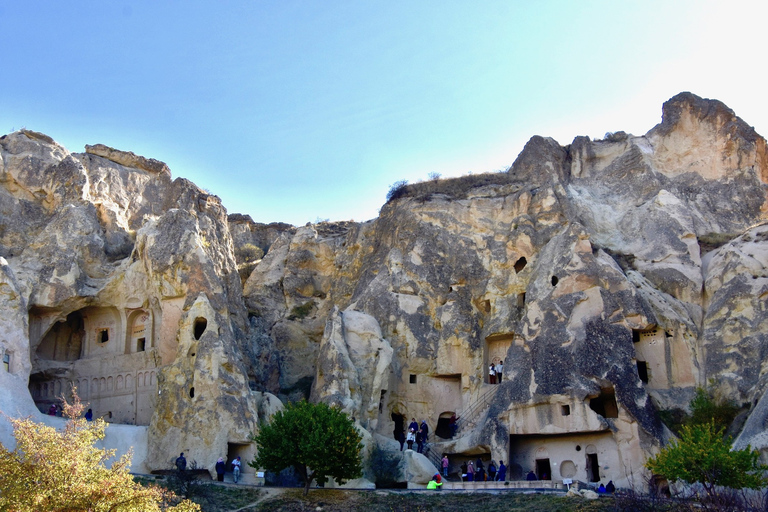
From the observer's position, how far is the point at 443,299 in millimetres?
37250

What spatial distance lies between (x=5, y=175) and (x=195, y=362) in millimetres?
14596

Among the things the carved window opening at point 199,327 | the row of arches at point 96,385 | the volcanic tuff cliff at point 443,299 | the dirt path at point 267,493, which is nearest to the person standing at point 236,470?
the volcanic tuff cliff at point 443,299

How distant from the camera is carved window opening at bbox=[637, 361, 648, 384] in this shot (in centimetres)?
3203

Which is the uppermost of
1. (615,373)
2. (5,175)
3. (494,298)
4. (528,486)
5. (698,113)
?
(698,113)

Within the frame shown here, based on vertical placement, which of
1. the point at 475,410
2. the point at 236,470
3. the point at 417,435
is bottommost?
the point at 236,470

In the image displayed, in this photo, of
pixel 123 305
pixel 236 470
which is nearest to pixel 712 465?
pixel 236 470

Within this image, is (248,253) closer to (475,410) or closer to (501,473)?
(475,410)

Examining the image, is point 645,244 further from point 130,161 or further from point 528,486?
point 130,161

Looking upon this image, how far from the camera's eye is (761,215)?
125 feet

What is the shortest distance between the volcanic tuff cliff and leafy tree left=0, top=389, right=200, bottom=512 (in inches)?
480

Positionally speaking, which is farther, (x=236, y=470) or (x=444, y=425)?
(x=444, y=425)

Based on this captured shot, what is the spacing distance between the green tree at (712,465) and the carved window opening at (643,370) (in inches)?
336

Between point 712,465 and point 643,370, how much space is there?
1006 centimetres

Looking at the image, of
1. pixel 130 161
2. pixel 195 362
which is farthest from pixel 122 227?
pixel 195 362
